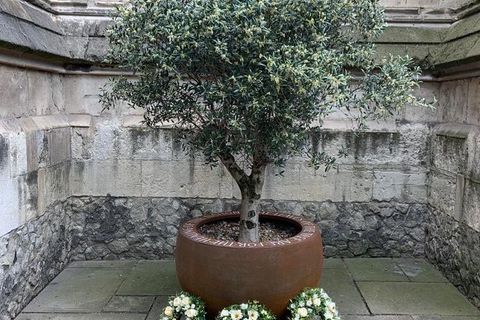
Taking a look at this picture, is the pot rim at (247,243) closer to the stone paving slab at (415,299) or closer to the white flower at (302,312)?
the white flower at (302,312)

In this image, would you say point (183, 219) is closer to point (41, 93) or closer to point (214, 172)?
point (214, 172)

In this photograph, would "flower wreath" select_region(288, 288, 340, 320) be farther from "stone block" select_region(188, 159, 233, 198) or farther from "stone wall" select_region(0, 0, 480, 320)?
"stone block" select_region(188, 159, 233, 198)

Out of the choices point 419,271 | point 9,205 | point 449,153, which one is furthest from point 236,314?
point 449,153

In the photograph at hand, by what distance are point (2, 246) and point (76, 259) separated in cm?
132

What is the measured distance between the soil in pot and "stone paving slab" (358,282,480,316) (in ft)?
2.67

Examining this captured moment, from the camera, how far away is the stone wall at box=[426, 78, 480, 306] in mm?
Result: 3162

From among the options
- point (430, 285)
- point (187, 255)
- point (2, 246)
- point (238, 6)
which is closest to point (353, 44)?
point (238, 6)

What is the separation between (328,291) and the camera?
339 cm

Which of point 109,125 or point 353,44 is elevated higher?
point 353,44

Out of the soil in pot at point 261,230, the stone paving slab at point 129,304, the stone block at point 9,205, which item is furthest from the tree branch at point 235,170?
the stone block at point 9,205

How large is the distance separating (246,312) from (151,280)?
1.37 meters

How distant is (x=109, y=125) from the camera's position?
12.8 ft

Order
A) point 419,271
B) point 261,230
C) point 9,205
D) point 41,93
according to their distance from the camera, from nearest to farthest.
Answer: point 9,205, point 261,230, point 41,93, point 419,271

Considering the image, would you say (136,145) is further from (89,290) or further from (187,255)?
(187,255)
